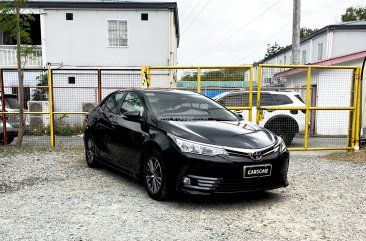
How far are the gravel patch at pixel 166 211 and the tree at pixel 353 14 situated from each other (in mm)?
44407

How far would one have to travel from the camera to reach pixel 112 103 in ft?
21.0

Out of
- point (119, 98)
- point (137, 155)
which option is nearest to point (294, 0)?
point (119, 98)

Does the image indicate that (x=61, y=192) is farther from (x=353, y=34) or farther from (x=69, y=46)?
(x=353, y=34)

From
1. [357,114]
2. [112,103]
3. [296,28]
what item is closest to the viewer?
[112,103]

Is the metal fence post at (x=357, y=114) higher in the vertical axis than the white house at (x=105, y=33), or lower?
lower

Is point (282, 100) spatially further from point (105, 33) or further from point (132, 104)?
point (105, 33)

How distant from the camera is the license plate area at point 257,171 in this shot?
14.3 ft

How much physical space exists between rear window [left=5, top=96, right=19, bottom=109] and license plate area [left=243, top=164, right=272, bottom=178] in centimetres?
765

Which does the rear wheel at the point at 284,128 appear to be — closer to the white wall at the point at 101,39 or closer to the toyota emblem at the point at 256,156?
the toyota emblem at the point at 256,156

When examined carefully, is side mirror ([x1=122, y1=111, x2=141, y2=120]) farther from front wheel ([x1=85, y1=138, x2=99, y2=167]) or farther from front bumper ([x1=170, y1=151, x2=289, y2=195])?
front wheel ([x1=85, y1=138, x2=99, y2=167])

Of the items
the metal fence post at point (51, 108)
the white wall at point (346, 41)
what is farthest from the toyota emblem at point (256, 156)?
the white wall at point (346, 41)

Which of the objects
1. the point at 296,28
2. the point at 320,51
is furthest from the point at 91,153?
the point at 320,51

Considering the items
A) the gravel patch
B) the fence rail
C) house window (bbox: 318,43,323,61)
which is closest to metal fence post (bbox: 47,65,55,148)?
the fence rail

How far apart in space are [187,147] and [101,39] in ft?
51.0
